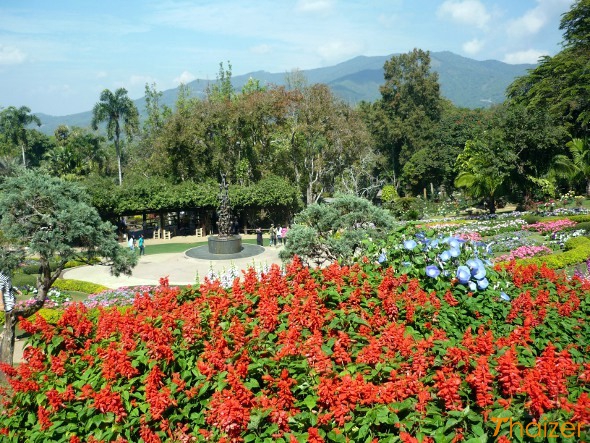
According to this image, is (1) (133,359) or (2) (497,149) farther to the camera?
(2) (497,149)

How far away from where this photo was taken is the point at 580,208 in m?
28.7

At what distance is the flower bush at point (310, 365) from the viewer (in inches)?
144

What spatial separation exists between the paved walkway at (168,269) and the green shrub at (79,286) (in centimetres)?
105

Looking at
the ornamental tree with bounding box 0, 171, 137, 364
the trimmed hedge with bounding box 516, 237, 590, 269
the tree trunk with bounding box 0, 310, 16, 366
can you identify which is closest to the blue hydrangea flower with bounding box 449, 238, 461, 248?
the ornamental tree with bounding box 0, 171, 137, 364

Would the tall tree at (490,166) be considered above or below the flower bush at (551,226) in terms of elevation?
above

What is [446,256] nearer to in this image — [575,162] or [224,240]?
[224,240]

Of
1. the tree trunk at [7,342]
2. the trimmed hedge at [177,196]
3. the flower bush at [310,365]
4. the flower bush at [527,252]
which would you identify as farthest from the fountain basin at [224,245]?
the flower bush at [310,365]

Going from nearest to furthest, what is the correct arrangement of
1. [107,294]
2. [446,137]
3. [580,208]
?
1. [107,294]
2. [580,208]
3. [446,137]

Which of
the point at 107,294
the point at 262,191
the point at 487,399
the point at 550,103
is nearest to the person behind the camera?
the point at 487,399

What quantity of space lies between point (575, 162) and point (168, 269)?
2900 cm

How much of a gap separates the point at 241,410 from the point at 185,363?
3.68 feet

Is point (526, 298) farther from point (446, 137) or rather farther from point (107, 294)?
point (446, 137)

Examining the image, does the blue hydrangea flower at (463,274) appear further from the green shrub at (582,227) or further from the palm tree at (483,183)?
the palm tree at (483,183)

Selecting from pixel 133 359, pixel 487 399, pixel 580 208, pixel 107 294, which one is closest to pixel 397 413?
pixel 487 399
